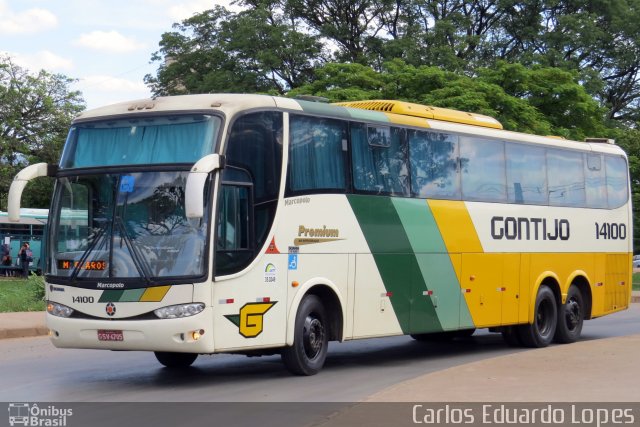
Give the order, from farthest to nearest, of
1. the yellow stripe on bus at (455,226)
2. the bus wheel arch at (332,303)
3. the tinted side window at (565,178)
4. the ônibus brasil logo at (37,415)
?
the tinted side window at (565,178) < the yellow stripe on bus at (455,226) < the bus wheel arch at (332,303) < the ônibus brasil logo at (37,415)

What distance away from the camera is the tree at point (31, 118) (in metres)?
53.7

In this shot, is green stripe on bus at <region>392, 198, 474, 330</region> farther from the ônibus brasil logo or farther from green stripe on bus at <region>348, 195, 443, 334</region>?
the ônibus brasil logo

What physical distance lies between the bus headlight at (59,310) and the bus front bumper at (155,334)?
1.05 ft

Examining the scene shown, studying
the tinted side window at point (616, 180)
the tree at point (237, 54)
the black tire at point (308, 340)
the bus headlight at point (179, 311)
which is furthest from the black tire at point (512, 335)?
the tree at point (237, 54)

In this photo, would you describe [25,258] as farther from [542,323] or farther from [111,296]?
[111,296]

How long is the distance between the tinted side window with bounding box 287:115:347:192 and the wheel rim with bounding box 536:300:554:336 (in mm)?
6083

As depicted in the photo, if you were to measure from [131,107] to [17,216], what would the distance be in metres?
1.89

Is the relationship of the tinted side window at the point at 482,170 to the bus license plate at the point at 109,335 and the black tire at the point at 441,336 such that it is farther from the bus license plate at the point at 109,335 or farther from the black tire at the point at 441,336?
the bus license plate at the point at 109,335

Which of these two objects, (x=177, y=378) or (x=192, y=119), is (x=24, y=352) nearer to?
(x=177, y=378)

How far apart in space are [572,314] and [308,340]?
25.2ft

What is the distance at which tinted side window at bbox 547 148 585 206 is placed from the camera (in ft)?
61.4

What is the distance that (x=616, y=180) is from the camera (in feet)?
68.0

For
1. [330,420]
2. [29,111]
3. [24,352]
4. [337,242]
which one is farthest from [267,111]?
[29,111]

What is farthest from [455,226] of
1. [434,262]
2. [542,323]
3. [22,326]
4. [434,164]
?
[22,326]
